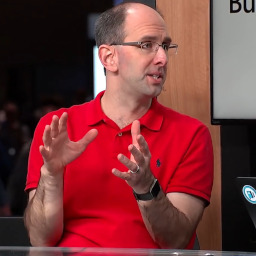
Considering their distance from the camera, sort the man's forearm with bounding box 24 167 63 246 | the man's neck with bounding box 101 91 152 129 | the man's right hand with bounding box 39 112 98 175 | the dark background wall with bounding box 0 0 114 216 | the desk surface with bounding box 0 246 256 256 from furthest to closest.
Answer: the dark background wall with bounding box 0 0 114 216 → the man's neck with bounding box 101 91 152 129 → the man's forearm with bounding box 24 167 63 246 → the man's right hand with bounding box 39 112 98 175 → the desk surface with bounding box 0 246 256 256

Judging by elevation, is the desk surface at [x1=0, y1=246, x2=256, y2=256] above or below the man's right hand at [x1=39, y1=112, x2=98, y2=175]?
below

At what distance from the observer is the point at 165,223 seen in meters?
3.18

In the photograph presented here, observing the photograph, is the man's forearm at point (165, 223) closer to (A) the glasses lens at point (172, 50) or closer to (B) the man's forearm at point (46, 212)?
(B) the man's forearm at point (46, 212)

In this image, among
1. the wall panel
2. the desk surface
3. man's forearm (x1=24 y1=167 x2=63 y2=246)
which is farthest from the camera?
the wall panel

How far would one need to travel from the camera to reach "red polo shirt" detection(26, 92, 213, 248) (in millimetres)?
3297

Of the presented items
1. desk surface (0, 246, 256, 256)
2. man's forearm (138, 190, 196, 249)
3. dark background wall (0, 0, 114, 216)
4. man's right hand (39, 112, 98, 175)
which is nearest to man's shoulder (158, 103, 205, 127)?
man's forearm (138, 190, 196, 249)

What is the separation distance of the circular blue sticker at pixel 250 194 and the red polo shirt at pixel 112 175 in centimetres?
50

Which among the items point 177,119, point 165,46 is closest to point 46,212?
point 177,119

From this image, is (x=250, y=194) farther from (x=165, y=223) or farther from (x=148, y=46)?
(x=148, y=46)

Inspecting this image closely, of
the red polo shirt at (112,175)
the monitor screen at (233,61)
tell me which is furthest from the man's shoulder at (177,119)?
the monitor screen at (233,61)

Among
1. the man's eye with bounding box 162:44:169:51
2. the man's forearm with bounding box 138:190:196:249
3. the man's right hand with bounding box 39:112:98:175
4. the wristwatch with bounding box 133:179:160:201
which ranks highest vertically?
the man's eye with bounding box 162:44:169:51

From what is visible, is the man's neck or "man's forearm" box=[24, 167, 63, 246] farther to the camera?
the man's neck

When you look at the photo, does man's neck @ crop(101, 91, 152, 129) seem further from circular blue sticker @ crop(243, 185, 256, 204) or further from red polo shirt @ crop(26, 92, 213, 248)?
circular blue sticker @ crop(243, 185, 256, 204)

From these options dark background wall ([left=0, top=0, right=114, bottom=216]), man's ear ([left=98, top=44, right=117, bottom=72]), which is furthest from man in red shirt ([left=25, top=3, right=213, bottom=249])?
dark background wall ([left=0, top=0, right=114, bottom=216])
